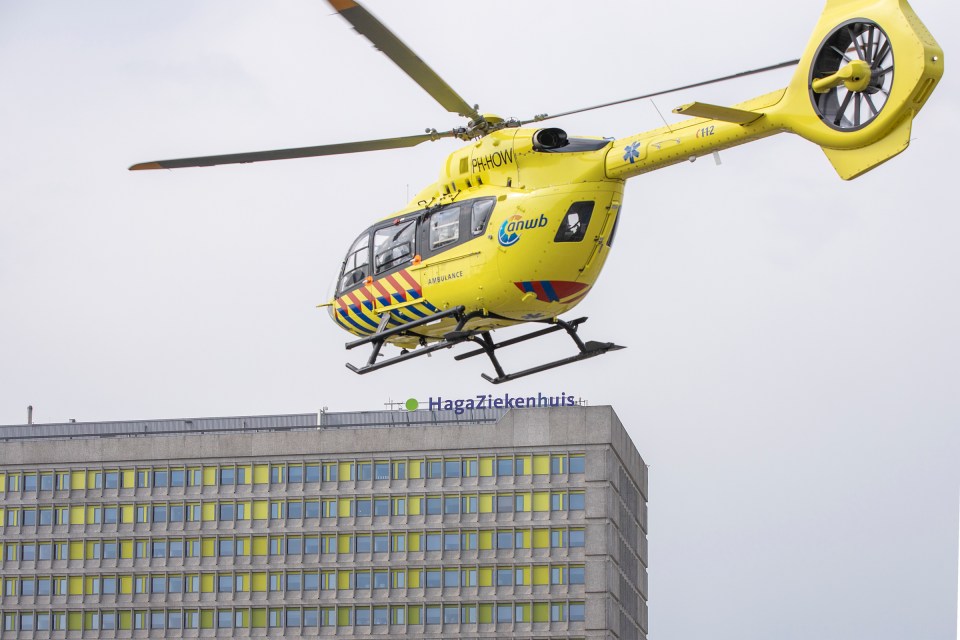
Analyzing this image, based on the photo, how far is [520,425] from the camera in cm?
11900

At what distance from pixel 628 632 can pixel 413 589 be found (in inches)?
543

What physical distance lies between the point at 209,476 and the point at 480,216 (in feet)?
251

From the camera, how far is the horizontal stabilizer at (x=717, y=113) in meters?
41.3

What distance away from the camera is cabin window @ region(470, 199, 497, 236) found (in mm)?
48125

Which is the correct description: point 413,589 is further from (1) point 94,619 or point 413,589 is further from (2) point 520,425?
(1) point 94,619

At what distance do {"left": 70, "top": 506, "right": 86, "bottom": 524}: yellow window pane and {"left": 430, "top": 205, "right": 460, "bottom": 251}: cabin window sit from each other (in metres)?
77.8

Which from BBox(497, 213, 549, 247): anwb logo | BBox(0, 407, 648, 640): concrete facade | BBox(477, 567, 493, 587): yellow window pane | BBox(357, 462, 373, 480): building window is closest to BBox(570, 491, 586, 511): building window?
BBox(0, 407, 648, 640): concrete facade

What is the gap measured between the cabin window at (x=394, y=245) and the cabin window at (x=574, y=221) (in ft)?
14.4

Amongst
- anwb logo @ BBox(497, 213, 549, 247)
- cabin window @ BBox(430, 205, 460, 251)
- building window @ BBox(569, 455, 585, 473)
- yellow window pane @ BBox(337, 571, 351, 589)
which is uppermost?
building window @ BBox(569, 455, 585, 473)

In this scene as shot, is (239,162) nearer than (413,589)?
Yes

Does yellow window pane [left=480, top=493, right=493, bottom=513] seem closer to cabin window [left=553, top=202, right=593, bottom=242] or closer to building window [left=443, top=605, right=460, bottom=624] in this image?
building window [left=443, top=605, right=460, bottom=624]

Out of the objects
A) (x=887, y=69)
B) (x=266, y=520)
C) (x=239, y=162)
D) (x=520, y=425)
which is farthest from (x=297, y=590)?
(x=887, y=69)

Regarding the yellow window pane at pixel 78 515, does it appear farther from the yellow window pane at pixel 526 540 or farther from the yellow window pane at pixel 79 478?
the yellow window pane at pixel 526 540

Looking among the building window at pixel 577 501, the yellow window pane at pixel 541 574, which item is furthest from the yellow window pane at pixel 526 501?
the yellow window pane at pixel 541 574
